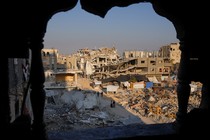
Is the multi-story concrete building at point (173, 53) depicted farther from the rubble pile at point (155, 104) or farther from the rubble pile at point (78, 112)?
the rubble pile at point (78, 112)

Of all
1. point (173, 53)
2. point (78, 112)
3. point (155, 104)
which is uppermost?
point (173, 53)

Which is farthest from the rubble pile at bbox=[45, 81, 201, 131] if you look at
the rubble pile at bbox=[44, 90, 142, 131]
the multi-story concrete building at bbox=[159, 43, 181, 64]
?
the multi-story concrete building at bbox=[159, 43, 181, 64]

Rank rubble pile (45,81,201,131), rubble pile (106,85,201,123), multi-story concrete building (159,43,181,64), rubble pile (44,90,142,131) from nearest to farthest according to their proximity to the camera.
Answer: rubble pile (44,90,142,131)
rubble pile (45,81,201,131)
rubble pile (106,85,201,123)
multi-story concrete building (159,43,181,64)

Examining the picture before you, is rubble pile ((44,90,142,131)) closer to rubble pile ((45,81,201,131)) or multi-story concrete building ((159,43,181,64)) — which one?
rubble pile ((45,81,201,131))

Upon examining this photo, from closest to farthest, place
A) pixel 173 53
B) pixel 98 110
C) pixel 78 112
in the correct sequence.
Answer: pixel 78 112 → pixel 98 110 → pixel 173 53

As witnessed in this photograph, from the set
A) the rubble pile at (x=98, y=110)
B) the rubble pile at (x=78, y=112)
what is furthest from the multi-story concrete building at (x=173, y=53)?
the rubble pile at (x=78, y=112)

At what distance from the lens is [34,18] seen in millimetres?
2240

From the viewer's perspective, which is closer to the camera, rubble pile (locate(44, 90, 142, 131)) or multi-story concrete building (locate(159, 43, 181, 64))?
rubble pile (locate(44, 90, 142, 131))

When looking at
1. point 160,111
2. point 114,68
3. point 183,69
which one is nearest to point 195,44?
point 183,69

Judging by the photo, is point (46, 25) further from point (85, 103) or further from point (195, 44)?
point (85, 103)

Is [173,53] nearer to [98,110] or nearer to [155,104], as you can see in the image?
[155,104]

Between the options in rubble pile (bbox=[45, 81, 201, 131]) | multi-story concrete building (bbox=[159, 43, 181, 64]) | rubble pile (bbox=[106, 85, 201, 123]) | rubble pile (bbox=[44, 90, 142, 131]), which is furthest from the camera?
multi-story concrete building (bbox=[159, 43, 181, 64])

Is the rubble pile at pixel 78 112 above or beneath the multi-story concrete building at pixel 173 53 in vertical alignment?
beneath

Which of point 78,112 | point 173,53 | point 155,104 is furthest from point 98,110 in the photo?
point 173,53
